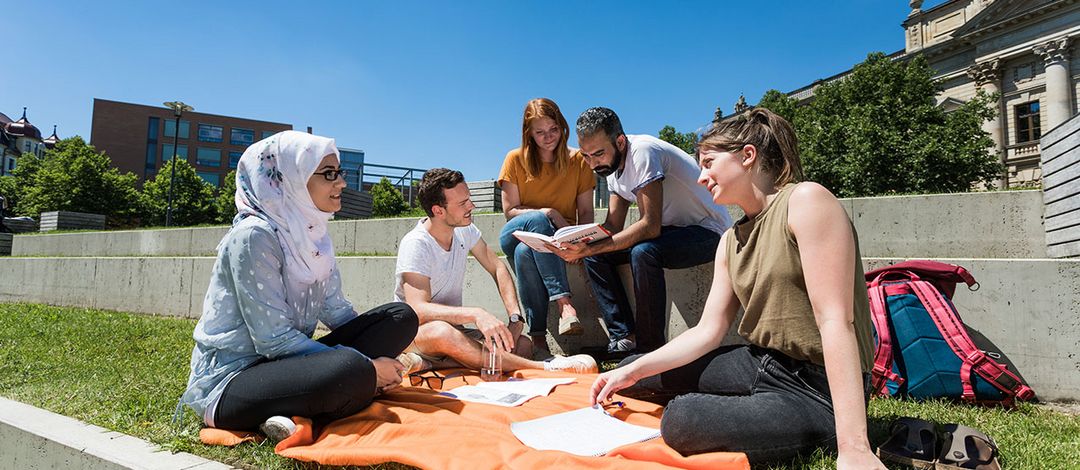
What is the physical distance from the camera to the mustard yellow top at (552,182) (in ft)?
14.3

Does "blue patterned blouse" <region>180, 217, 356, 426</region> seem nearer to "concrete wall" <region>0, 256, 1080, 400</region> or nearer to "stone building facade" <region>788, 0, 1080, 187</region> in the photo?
"concrete wall" <region>0, 256, 1080, 400</region>

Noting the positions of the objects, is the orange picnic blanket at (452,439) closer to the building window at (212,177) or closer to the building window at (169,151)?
the building window at (212,177)

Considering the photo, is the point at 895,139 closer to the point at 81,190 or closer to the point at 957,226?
the point at 957,226

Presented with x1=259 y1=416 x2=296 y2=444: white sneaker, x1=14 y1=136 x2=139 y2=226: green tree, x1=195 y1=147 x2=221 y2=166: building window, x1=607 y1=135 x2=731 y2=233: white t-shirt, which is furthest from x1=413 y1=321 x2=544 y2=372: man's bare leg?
x1=195 y1=147 x2=221 y2=166: building window

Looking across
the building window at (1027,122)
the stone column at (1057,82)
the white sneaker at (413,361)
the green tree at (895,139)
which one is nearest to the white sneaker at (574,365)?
the white sneaker at (413,361)

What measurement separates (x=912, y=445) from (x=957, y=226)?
3.26 meters

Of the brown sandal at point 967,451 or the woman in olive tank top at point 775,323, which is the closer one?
the woman in olive tank top at point 775,323

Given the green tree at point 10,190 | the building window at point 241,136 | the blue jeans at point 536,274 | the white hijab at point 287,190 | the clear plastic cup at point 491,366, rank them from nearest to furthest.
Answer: the white hijab at point 287,190
the clear plastic cup at point 491,366
the blue jeans at point 536,274
the green tree at point 10,190
the building window at point 241,136

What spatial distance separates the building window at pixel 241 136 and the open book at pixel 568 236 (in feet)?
233

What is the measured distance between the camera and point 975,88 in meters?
33.2

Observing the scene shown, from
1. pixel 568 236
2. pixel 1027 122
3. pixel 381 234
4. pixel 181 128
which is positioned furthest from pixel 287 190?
pixel 181 128

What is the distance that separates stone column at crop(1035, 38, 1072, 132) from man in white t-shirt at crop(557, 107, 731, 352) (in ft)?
117

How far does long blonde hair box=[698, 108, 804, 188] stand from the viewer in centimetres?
199

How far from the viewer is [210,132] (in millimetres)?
64312
